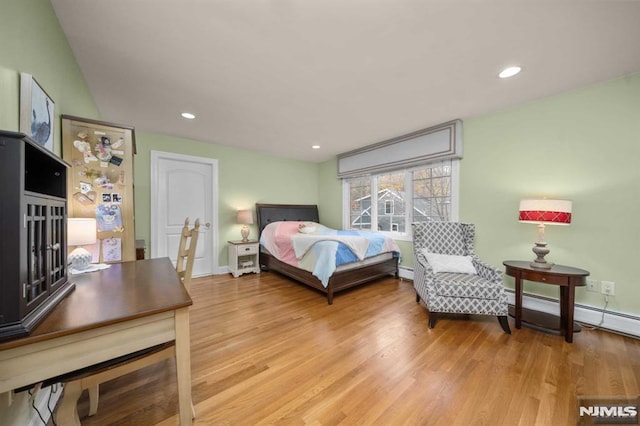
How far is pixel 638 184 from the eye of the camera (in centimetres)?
198

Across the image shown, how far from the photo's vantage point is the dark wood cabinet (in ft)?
2.12

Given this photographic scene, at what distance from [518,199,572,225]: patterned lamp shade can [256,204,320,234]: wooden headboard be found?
144 inches

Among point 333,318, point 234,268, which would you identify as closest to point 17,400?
point 333,318

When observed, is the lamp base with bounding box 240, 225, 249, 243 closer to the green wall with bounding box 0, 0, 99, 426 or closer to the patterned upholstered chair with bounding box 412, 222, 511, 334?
the green wall with bounding box 0, 0, 99, 426

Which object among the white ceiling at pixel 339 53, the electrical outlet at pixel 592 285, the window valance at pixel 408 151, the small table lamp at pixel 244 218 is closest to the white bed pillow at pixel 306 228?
the small table lamp at pixel 244 218

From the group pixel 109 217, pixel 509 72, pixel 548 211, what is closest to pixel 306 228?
pixel 109 217

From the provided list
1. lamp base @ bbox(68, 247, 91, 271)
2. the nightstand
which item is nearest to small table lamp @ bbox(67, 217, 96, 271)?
lamp base @ bbox(68, 247, 91, 271)

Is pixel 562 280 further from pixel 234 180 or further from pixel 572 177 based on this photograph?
pixel 234 180

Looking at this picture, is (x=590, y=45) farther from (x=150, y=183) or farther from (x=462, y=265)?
(x=150, y=183)

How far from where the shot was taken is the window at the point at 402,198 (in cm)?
328

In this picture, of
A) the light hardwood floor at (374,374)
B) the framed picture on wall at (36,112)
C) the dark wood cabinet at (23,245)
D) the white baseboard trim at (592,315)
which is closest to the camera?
the dark wood cabinet at (23,245)

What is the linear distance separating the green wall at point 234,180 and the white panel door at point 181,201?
0.09 metres

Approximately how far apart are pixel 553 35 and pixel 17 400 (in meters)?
3.63

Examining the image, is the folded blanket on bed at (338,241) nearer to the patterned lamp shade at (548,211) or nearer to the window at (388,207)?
the window at (388,207)
